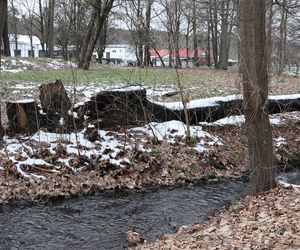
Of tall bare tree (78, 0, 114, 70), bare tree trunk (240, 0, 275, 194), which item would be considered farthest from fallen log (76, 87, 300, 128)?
tall bare tree (78, 0, 114, 70)

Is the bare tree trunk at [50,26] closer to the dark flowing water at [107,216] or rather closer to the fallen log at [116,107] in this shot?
the fallen log at [116,107]

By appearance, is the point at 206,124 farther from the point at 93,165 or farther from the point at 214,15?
the point at 214,15

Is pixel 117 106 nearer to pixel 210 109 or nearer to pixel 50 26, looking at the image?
pixel 210 109

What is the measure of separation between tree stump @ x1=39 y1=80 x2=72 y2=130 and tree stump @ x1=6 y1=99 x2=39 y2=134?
251 millimetres

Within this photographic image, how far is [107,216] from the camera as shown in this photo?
8.12 metres

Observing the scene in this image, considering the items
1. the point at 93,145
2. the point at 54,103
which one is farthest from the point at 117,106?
the point at 54,103

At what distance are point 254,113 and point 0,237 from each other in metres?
4.48

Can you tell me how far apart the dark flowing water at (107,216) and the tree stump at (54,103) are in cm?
258

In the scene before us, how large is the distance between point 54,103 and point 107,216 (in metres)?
3.79

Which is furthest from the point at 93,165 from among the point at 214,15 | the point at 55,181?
the point at 214,15

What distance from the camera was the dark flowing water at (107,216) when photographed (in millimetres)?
6938

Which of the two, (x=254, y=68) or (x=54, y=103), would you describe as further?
(x=54, y=103)

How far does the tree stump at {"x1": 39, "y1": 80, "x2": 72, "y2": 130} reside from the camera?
35.3 ft

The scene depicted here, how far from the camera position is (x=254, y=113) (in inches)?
287
